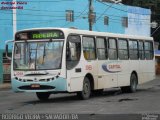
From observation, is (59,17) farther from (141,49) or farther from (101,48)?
(101,48)

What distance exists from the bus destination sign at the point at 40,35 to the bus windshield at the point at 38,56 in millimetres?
218

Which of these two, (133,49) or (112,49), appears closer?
(112,49)

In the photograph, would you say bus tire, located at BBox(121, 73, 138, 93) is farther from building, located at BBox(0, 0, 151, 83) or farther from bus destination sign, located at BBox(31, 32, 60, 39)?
building, located at BBox(0, 0, 151, 83)

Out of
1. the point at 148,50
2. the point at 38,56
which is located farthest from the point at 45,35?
the point at 148,50

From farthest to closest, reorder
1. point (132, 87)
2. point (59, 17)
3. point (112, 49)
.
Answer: point (59, 17) → point (132, 87) → point (112, 49)

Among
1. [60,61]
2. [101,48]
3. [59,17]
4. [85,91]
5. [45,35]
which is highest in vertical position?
[59,17]

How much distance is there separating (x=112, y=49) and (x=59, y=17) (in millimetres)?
23631

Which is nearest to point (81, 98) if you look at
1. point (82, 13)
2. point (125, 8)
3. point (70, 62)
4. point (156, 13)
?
point (70, 62)

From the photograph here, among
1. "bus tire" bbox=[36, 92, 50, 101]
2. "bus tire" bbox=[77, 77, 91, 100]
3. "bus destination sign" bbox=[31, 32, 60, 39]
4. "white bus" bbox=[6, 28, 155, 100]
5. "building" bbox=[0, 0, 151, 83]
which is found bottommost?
"bus tire" bbox=[36, 92, 50, 101]

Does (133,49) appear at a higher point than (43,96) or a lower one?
higher

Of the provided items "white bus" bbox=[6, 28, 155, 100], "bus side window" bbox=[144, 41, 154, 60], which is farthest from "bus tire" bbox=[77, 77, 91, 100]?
"bus side window" bbox=[144, 41, 154, 60]

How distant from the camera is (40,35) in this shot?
749 inches

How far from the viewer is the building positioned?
4222 centimetres

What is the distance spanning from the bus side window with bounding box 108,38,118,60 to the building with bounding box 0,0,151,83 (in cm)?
1837
